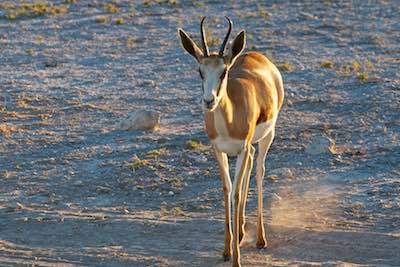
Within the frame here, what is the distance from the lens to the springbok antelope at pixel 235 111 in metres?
7.64

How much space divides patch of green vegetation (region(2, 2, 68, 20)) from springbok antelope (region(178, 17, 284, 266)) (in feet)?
54.2

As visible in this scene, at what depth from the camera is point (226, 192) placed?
8242mm

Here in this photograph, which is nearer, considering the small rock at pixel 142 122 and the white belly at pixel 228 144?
the white belly at pixel 228 144

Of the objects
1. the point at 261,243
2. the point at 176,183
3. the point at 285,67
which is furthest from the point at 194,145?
the point at 285,67

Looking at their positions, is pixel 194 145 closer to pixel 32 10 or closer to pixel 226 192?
pixel 226 192

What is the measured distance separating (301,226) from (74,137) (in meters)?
4.63

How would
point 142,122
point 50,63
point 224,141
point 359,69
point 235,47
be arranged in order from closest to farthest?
point 235,47 < point 224,141 < point 142,122 < point 359,69 < point 50,63

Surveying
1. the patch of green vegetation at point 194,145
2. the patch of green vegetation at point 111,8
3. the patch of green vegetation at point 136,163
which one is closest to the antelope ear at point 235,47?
the patch of green vegetation at point 136,163

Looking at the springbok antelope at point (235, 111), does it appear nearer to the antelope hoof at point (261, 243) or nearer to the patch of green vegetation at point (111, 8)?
the antelope hoof at point (261, 243)

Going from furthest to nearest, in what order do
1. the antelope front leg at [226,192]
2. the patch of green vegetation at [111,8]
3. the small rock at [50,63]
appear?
the patch of green vegetation at [111,8] → the small rock at [50,63] → the antelope front leg at [226,192]

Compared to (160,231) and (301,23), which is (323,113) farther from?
(301,23)

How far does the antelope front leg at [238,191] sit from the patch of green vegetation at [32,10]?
1711cm

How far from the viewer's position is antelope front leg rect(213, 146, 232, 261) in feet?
26.8

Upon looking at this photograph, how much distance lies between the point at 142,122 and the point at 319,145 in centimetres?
258
